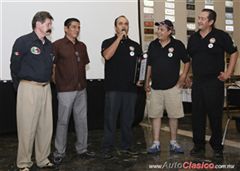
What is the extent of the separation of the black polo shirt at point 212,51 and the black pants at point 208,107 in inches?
4.0

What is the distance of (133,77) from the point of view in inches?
137

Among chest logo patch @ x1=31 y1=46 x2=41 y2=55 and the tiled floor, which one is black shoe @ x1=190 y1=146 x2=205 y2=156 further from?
chest logo patch @ x1=31 y1=46 x2=41 y2=55

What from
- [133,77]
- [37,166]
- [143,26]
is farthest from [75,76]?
[143,26]

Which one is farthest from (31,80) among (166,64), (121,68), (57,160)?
(166,64)

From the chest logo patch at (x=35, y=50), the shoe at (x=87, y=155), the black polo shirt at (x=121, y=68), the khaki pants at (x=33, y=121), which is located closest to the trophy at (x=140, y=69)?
the black polo shirt at (x=121, y=68)

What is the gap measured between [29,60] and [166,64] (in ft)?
4.62

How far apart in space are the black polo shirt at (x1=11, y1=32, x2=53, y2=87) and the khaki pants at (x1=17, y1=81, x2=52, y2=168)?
77 millimetres

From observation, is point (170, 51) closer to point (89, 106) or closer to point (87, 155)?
point (87, 155)

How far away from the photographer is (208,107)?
3412 mm

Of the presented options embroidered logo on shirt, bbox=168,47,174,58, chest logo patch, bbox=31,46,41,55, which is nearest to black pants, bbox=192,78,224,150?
embroidered logo on shirt, bbox=168,47,174,58

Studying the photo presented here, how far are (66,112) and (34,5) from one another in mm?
1988

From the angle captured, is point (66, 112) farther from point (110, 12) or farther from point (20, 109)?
point (110, 12)

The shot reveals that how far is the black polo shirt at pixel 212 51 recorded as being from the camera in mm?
3357

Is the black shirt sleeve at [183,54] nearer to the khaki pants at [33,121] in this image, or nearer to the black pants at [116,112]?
the black pants at [116,112]
